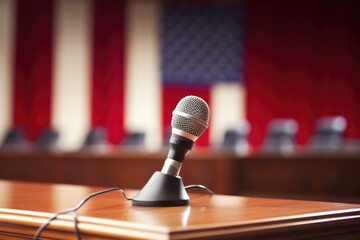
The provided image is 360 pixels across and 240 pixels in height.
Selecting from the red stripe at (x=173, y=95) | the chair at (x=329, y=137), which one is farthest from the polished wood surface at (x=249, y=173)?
the red stripe at (x=173, y=95)

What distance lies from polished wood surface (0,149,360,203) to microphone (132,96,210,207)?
130 inches

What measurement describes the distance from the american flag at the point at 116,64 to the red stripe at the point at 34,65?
17 mm

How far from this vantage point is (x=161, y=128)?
11.3 metres

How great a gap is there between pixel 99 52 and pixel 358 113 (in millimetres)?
4499

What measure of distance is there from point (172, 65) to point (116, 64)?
975mm

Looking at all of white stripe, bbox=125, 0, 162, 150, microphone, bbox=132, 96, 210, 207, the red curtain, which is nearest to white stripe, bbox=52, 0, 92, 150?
white stripe, bbox=125, 0, 162, 150

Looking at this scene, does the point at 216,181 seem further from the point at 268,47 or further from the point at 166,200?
the point at 268,47

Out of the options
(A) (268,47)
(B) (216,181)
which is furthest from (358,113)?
(B) (216,181)

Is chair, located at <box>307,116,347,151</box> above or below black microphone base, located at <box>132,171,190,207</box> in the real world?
below

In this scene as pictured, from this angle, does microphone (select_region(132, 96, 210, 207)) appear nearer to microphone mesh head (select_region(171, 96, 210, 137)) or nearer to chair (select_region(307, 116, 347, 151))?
microphone mesh head (select_region(171, 96, 210, 137))

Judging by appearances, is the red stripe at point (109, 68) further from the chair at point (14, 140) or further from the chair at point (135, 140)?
the chair at point (135, 140)

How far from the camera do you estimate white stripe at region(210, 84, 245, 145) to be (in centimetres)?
1135

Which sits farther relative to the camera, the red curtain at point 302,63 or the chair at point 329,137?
the red curtain at point 302,63

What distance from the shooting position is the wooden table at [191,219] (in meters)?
0.92
